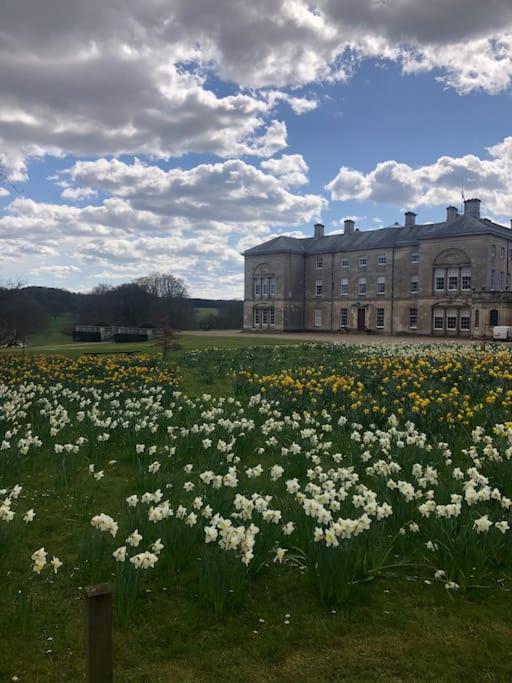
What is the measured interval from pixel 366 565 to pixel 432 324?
57679mm

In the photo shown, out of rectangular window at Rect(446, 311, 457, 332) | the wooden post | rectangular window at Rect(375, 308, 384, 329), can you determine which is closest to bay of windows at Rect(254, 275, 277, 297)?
rectangular window at Rect(375, 308, 384, 329)

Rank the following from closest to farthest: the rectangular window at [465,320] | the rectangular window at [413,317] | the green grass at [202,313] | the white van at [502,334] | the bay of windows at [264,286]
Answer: the white van at [502,334] → the rectangular window at [465,320] → the rectangular window at [413,317] → the bay of windows at [264,286] → the green grass at [202,313]

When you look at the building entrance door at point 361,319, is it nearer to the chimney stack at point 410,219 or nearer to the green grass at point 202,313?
the chimney stack at point 410,219

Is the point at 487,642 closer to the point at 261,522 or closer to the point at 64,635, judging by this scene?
the point at 261,522

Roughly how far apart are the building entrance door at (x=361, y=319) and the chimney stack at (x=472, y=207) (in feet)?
52.9

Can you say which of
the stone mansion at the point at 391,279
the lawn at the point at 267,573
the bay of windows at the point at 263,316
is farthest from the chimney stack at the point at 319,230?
the lawn at the point at 267,573

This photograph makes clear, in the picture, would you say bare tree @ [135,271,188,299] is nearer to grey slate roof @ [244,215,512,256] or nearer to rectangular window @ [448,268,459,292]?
grey slate roof @ [244,215,512,256]

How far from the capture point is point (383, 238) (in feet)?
219

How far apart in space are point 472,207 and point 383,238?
11275mm

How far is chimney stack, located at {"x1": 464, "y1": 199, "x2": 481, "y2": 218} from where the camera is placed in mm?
58125

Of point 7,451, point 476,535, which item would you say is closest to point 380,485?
point 476,535

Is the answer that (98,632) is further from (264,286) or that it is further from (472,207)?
(264,286)

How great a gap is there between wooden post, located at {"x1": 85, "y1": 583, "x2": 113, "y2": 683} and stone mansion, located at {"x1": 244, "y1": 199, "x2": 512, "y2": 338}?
52.8 metres

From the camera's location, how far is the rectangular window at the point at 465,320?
56.2 meters
